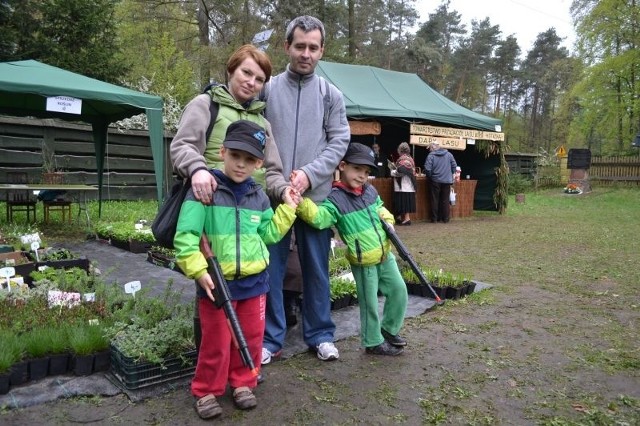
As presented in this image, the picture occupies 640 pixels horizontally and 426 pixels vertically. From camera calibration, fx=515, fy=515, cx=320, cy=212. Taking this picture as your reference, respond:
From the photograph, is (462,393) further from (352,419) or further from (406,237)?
(406,237)

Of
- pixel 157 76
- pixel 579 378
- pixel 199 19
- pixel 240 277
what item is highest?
pixel 199 19

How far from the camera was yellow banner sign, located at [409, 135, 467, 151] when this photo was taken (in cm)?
1117

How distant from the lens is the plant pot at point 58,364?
9.73 ft

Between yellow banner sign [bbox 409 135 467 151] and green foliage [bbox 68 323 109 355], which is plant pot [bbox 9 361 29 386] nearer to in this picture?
green foliage [bbox 68 323 109 355]

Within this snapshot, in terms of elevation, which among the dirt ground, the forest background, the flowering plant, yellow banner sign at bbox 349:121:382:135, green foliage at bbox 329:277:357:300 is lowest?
the dirt ground

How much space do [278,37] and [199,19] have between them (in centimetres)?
336

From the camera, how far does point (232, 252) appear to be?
8.52ft

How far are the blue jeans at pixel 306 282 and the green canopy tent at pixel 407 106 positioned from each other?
7.13m

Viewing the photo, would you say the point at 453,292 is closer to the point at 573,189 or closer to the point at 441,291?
the point at 441,291

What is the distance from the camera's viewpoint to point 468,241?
8906 mm

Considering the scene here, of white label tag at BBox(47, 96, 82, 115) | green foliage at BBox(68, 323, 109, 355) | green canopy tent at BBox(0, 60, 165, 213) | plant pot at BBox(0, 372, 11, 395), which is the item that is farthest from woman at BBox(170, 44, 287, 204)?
white label tag at BBox(47, 96, 82, 115)

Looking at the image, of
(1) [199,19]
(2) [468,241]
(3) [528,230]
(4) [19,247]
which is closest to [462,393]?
(4) [19,247]

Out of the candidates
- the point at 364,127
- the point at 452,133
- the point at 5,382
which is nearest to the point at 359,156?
the point at 5,382

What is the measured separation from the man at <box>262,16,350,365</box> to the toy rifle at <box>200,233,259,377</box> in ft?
2.69
